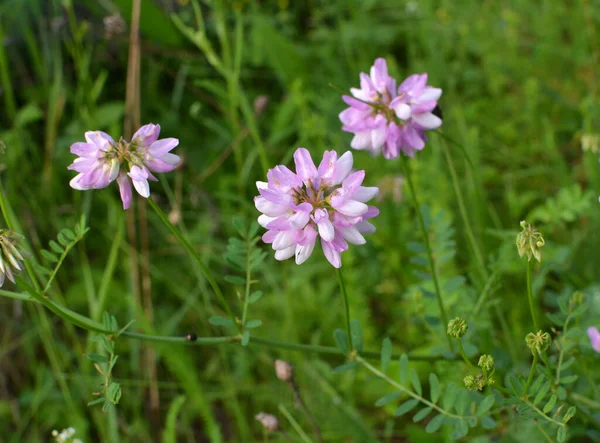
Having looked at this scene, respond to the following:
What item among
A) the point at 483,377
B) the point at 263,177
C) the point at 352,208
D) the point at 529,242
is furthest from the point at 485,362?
the point at 263,177

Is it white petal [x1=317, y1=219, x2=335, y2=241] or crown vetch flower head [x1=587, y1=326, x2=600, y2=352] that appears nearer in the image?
white petal [x1=317, y1=219, x2=335, y2=241]

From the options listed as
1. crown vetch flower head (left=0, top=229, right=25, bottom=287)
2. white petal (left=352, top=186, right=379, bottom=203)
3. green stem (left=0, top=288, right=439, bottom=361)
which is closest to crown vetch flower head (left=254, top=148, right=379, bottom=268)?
white petal (left=352, top=186, right=379, bottom=203)

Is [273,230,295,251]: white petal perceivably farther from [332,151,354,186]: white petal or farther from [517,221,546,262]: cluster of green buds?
[517,221,546,262]: cluster of green buds

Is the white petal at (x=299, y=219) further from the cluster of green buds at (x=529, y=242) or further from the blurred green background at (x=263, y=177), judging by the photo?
the blurred green background at (x=263, y=177)

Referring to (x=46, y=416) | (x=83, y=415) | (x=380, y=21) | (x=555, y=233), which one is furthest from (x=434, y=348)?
(x=380, y=21)

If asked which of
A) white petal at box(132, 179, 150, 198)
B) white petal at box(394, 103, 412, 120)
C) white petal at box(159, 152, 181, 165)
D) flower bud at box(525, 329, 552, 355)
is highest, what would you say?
white petal at box(394, 103, 412, 120)

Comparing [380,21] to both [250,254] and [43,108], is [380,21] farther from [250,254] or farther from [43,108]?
[250,254]

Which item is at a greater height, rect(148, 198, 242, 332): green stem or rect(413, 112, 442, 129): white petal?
rect(413, 112, 442, 129): white petal
